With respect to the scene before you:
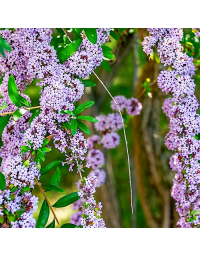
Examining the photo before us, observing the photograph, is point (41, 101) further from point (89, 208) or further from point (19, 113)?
point (89, 208)

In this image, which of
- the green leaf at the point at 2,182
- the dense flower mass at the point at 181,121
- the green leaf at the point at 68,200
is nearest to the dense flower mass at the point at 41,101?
the green leaf at the point at 2,182

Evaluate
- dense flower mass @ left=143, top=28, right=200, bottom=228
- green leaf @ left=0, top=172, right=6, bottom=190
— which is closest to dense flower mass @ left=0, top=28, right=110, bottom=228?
green leaf @ left=0, top=172, right=6, bottom=190

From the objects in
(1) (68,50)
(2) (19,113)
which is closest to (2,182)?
(2) (19,113)

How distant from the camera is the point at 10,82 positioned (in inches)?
58.9

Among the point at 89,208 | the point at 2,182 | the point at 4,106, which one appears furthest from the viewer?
the point at 4,106

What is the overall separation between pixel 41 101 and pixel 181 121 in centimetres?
67

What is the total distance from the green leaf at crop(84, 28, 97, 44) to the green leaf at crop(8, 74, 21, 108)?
38 cm

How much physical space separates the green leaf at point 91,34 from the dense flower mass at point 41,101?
2.5 inches

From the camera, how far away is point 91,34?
61.1 inches

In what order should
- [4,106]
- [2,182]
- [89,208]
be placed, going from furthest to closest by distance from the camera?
[4,106] → [89,208] → [2,182]

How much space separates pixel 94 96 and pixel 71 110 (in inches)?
66.8

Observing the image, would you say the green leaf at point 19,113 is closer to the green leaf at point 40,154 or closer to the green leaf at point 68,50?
the green leaf at point 40,154

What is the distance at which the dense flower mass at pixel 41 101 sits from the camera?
1.34 m
